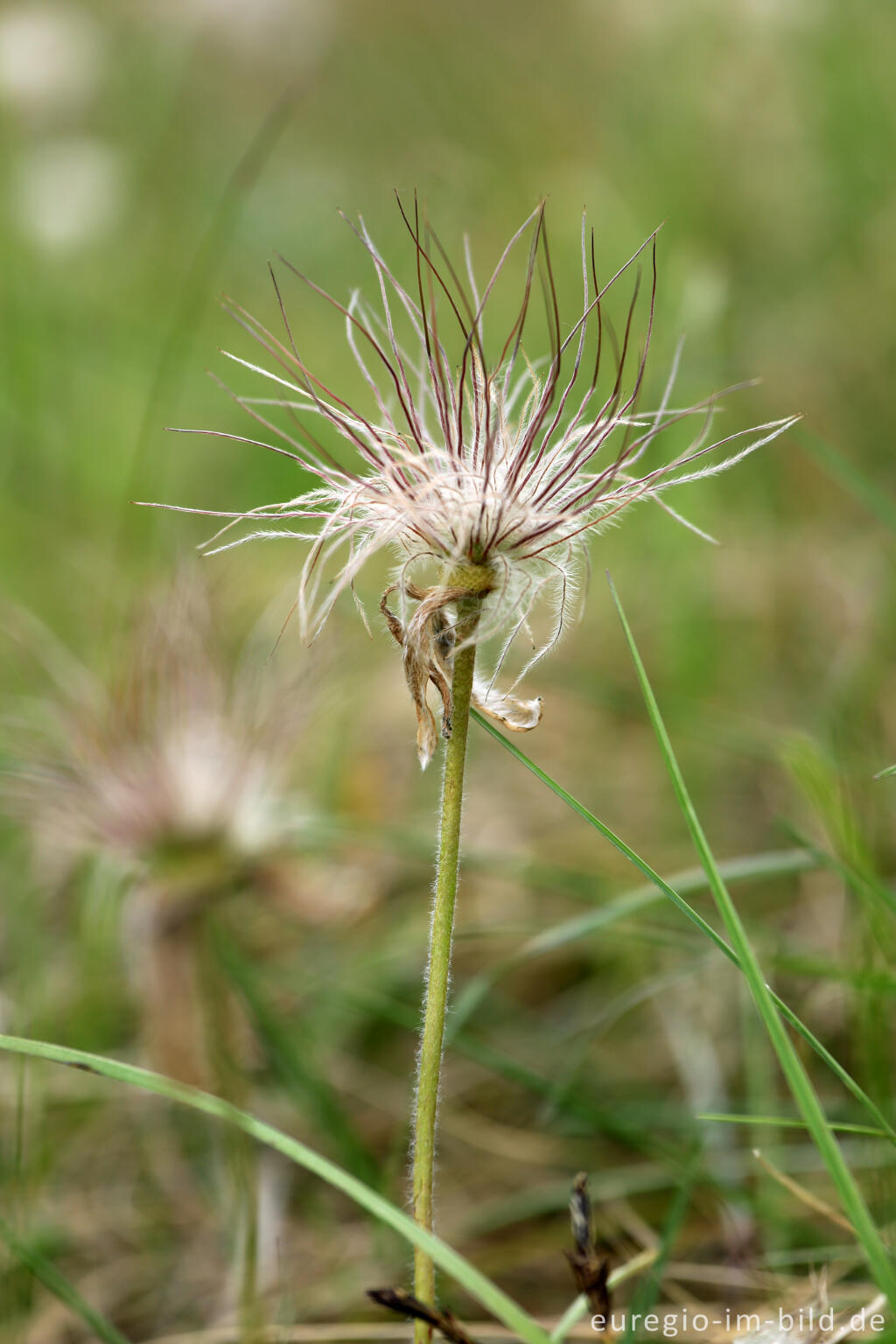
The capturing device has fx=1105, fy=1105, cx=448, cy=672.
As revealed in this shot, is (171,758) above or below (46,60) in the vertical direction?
below

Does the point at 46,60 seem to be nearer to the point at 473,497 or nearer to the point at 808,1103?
the point at 473,497

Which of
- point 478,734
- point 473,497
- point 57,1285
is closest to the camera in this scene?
point 473,497

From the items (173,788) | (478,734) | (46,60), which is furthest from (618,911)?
(46,60)

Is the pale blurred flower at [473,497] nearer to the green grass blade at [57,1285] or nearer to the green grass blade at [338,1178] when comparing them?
the green grass blade at [338,1178]

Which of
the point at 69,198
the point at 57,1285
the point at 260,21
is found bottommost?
the point at 57,1285

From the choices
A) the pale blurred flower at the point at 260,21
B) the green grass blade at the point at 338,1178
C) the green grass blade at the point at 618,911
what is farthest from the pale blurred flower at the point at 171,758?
the pale blurred flower at the point at 260,21

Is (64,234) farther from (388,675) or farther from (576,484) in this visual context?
(576,484)

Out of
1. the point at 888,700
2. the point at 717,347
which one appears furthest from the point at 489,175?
the point at 888,700
